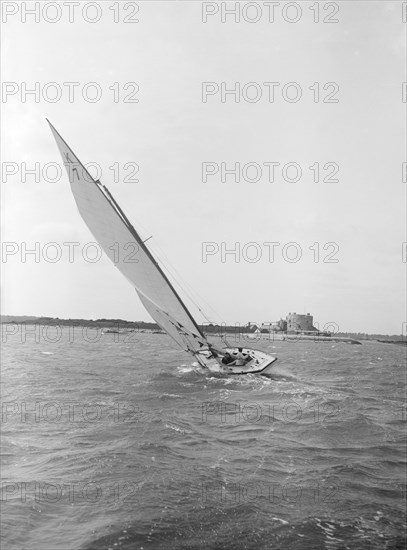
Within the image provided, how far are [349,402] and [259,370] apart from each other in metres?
11.2

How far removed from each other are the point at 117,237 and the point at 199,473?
17.0m

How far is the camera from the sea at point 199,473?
10055 millimetres

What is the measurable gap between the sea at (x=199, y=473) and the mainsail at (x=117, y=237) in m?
6.60

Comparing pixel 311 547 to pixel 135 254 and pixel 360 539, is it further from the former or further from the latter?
pixel 135 254

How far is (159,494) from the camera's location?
12.1 metres

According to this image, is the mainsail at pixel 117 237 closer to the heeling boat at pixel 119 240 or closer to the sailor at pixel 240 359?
the heeling boat at pixel 119 240

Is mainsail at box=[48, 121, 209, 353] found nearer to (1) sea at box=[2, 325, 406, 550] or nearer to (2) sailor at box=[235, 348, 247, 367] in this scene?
(1) sea at box=[2, 325, 406, 550]

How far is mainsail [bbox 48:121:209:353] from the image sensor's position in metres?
26.4

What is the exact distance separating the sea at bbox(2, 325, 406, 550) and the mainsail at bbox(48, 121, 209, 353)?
660 cm

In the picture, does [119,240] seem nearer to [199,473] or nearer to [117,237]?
[117,237]

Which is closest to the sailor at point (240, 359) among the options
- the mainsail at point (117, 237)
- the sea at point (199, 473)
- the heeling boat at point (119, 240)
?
the heeling boat at point (119, 240)

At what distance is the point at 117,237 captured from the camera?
28.0 m

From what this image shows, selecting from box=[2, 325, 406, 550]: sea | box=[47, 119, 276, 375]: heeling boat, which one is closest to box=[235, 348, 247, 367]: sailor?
box=[47, 119, 276, 375]: heeling boat

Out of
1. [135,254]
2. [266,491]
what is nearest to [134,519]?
[266,491]
